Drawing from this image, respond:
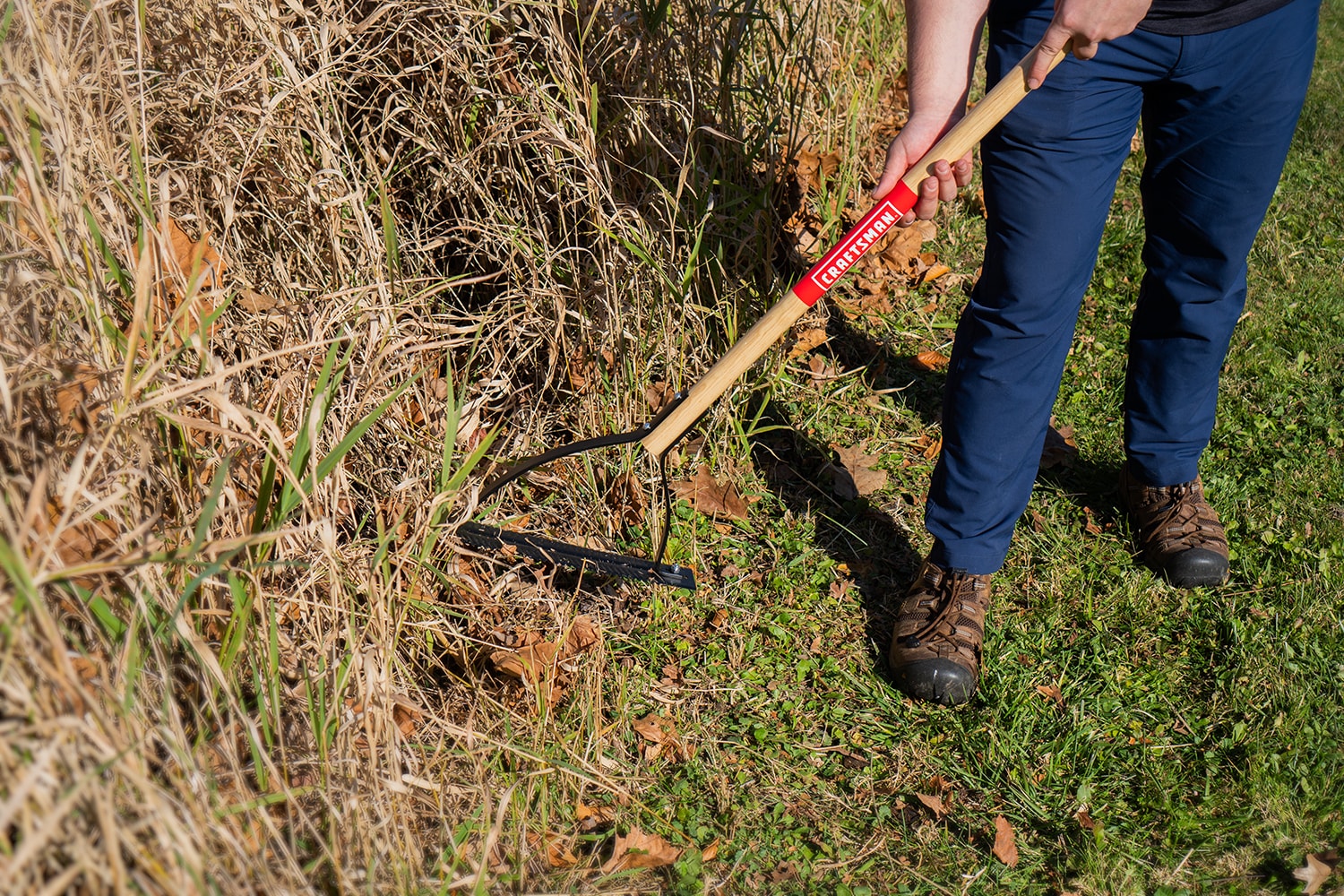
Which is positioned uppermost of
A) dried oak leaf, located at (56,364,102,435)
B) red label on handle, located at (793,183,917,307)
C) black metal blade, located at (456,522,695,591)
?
red label on handle, located at (793,183,917,307)

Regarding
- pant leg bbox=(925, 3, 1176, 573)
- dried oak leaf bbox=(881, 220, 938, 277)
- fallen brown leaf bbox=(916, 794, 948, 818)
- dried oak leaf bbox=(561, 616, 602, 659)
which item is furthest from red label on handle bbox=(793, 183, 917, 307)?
dried oak leaf bbox=(881, 220, 938, 277)

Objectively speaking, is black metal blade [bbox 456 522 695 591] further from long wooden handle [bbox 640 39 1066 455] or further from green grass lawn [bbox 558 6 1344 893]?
long wooden handle [bbox 640 39 1066 455]

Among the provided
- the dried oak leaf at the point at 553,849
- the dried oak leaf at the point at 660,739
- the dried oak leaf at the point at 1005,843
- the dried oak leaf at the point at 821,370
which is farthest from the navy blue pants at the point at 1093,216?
the dried oak leaf at the point at 553,849

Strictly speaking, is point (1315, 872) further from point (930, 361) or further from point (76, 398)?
point (76, 398)

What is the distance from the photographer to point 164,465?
5.88 feet

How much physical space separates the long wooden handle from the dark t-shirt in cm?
27

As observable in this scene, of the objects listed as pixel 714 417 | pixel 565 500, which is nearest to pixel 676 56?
pixel 714 417

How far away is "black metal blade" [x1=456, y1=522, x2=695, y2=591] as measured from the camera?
233cm

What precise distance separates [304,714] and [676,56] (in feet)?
6.69

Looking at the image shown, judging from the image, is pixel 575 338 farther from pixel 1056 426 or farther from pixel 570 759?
pixel 1056 426

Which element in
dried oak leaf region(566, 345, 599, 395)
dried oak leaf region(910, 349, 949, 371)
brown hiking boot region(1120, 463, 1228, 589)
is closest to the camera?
A: brown hiking boot region(1120, 463, 1228, 589)

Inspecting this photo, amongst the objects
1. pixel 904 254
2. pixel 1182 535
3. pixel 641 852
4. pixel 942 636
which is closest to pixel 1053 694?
pixel 942 636

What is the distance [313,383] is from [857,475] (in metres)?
1.57

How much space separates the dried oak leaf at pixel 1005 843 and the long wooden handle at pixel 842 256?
1.06 metres
